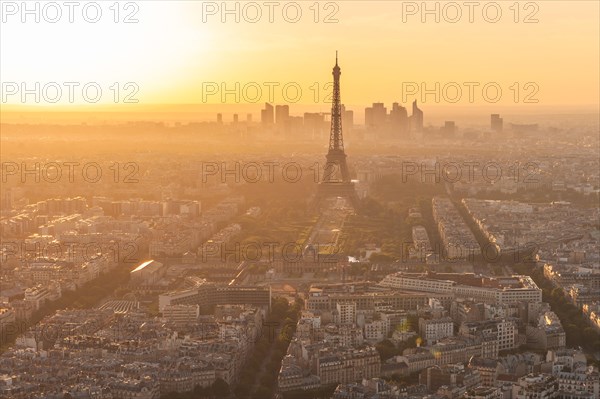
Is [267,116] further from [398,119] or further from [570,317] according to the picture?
[570,317]

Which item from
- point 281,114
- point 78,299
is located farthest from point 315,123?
point 78,299

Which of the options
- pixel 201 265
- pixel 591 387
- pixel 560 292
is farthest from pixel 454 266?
pixel 591 387

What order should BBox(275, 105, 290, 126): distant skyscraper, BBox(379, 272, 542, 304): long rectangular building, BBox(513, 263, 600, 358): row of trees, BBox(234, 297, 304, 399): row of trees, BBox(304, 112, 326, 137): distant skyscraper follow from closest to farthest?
BBox(234, 297, 304, 399): row of trees
BBox(513, 263, 600, 358): row of trees
BBox(379, 272, 542, 304): long rectangular building
BBox(304, 112, 326, 137): distant skyscraper
BBox(275, 105, 290, 126): distant skyscraper

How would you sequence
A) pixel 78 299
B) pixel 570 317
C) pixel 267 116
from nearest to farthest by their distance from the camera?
pixel 570 317 < pixel 78 299 < pixel 267 116

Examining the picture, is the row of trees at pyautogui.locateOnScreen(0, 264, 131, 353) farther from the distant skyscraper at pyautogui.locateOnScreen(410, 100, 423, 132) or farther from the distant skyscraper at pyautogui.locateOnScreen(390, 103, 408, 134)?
the distant skyscraper at pyautogui.locateOnScreen(410, 100, 423, 132)

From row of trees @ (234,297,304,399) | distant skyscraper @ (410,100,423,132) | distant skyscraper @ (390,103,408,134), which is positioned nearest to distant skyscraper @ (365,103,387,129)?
distant skyscraper @ (390,103,408,134)

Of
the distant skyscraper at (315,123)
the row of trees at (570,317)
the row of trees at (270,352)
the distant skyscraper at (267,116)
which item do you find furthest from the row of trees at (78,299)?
the distant skyscraper at (267,116)
